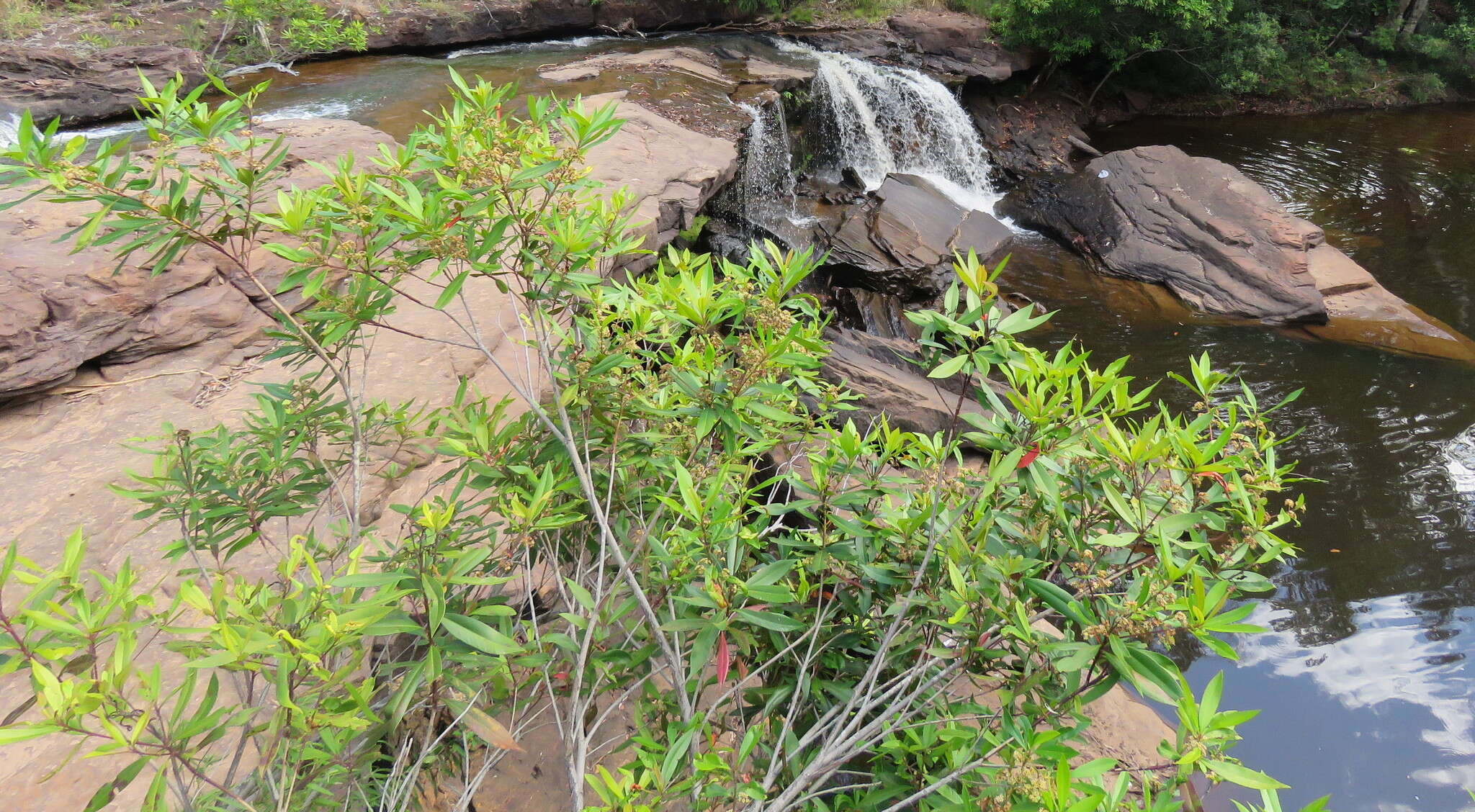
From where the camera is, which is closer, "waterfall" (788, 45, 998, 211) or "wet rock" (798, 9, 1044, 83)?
"waterfall" (788, 45, 998, 211)

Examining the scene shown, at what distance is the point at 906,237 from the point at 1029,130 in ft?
19.2

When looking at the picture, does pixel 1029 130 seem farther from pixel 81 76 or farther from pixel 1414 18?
pixel 81 76

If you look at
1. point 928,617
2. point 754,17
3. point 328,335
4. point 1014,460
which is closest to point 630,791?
point 928,617

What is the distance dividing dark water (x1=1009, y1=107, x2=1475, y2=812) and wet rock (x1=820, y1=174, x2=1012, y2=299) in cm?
75

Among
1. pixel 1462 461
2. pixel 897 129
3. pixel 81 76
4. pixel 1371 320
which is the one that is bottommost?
pixel 1462 461

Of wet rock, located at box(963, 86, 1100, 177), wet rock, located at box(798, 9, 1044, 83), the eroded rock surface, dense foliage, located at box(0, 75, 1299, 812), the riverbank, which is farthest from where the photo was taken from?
wet rock, located at box(798, 9, 1044, 83)

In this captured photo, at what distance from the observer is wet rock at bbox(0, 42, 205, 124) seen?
24.1 ft

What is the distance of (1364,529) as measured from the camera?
468cm

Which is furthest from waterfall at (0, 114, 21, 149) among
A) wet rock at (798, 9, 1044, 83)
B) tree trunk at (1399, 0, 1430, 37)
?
tree trunk at (1399, 0, 1430, 37)

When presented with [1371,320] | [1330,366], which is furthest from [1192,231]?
[1330,366]

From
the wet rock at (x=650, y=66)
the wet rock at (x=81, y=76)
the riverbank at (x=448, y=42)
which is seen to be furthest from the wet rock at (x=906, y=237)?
the wet rock at (x=81, y=76)

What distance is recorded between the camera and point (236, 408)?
11.6 ft

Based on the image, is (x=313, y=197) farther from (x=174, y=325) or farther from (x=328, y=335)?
(x=174, y=325)

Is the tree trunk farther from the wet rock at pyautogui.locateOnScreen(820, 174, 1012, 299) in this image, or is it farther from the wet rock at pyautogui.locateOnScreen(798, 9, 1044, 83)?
the wet rock at pyautogui.locateOnScreen(820, 174, 1012, 299)
